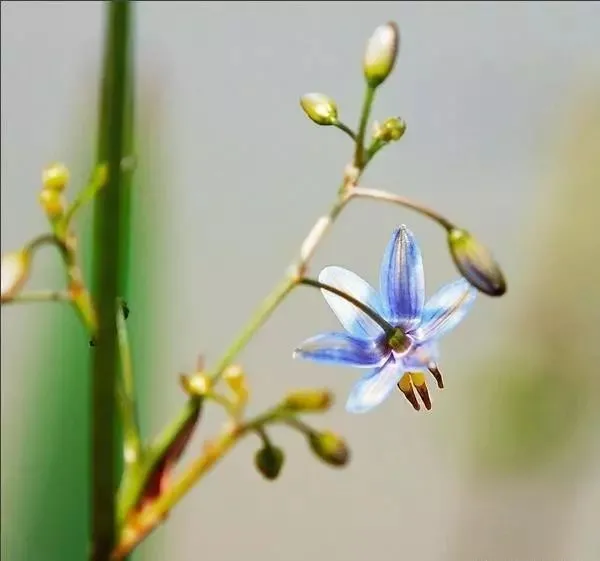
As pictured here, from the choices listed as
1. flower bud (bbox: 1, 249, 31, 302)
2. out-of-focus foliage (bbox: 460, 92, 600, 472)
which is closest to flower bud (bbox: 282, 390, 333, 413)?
flower bud (bbox: 1, 249, 31, 302)

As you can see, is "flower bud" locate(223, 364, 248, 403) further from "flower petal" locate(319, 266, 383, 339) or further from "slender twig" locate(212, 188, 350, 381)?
"flower petal" locate(319, 266, 383, 339)

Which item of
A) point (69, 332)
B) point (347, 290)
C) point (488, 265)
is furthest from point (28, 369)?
point (488, 265)

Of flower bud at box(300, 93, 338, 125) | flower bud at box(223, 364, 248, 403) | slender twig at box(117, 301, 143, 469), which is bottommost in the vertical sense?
slender twig at box(117, 301, 143, 469)

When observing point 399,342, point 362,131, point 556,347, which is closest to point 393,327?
point 399,342

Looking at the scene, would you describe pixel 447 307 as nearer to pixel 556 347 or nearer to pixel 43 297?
pixel 43 297

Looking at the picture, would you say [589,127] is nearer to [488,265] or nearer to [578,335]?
[578,335]

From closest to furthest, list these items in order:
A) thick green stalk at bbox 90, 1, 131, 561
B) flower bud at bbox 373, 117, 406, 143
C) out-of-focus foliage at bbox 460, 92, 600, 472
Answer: thick green stalk at bbox 90, 1, 131, 561 → flower bud at bbox 373, 117, 406, 143 → out-of-focus foliage at bbox 460, 92, 600, 472

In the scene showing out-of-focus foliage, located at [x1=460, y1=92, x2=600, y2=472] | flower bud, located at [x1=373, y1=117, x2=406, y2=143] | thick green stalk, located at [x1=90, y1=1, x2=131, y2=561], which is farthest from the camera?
out-of-focus foliage, located at [x1=460, y1=92, x2=600, y2=472]
